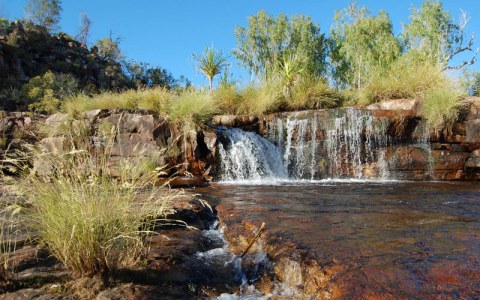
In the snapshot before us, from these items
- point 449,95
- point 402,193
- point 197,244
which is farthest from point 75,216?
point 449,95

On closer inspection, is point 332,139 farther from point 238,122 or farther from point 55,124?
point 55,124

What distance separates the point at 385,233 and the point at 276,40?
104 feet

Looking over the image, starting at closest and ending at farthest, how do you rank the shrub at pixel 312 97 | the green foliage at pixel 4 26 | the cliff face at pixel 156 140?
1. the cliff face at pixel 156 140
2. the shrub at pixel 312 97
3. the green foliage at pixel 4 26

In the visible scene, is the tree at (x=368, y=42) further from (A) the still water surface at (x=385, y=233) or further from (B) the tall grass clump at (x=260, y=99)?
(A) the still water surface at (x=385, y=233)

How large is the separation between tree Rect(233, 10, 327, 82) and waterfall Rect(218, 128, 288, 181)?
2488 cm

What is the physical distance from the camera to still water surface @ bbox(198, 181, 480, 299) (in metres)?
2.07

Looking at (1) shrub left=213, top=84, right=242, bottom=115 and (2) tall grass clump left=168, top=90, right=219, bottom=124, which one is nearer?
(2) tall grass clump left=168, top=90, right=219, bottom=124

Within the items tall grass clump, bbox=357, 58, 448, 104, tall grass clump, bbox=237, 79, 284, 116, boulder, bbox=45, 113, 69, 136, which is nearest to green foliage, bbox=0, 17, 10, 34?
boulder, bbox=45, 113, 69, 136

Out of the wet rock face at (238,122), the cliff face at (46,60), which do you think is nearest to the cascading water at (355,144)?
the wet rock face at (238,122)

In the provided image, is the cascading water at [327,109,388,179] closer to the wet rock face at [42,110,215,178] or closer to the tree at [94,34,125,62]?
the wet rock face at [42,110,215,178]

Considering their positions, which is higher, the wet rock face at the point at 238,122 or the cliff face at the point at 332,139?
the wet rock face at the point at 238,122

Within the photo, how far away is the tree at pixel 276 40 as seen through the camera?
32.8 m

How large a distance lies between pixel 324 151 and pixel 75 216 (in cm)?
762

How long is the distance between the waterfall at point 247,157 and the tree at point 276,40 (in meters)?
24.9
